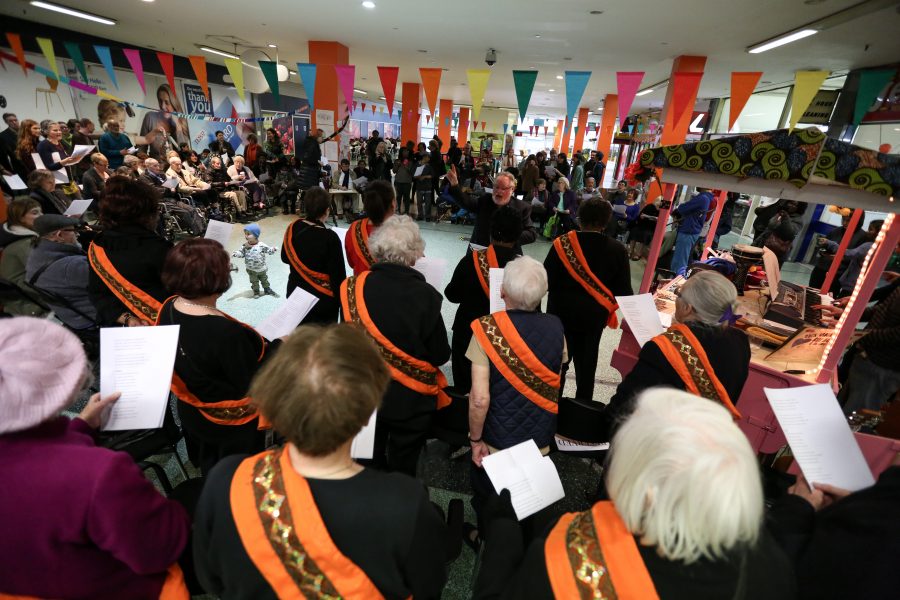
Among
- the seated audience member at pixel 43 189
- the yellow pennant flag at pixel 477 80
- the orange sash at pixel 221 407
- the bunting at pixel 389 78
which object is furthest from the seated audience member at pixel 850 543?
the seated audience member at pixel 43 189

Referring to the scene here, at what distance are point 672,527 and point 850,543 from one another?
2.16ft

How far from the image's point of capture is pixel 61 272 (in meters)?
2.32

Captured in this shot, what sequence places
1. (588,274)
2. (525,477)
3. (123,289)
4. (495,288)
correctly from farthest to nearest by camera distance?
(588,274) → (495,288) → (123,289) → (525,477)

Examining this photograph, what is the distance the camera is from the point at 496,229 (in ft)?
7.77

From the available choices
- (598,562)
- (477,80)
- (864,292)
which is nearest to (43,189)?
(477,80)

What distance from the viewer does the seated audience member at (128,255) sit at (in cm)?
187

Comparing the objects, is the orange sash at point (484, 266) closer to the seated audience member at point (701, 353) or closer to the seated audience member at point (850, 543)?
the seated audience member at point (701, 353)

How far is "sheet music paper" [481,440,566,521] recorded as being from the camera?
1.27m

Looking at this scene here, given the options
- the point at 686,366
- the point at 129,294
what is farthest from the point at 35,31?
the point at 686,366

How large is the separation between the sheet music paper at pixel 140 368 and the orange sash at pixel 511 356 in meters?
1.05

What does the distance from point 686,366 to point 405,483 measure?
116 centimetres

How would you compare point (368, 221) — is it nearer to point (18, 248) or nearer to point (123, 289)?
point (123, 289)

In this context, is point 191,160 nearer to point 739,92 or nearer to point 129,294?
point 129,294

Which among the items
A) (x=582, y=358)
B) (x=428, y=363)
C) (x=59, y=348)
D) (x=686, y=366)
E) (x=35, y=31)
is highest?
(x=35, y=31)
